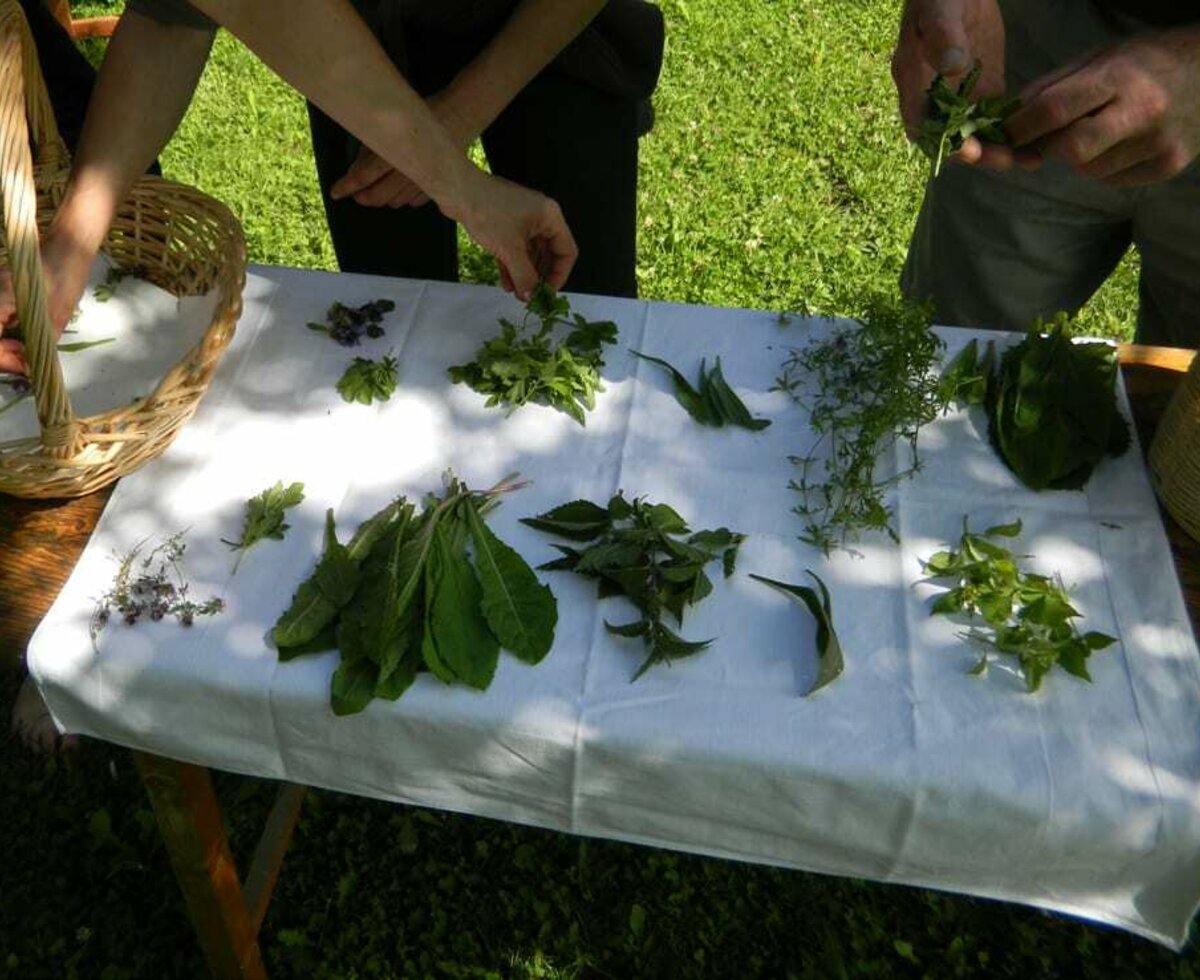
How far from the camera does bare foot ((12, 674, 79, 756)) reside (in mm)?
2422

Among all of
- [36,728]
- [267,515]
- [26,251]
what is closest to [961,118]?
[267,515]

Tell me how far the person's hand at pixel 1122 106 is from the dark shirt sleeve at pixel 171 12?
119cm

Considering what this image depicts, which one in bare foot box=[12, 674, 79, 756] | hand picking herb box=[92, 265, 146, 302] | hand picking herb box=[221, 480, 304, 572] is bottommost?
bare foot box=[12, 674, 79, 756]

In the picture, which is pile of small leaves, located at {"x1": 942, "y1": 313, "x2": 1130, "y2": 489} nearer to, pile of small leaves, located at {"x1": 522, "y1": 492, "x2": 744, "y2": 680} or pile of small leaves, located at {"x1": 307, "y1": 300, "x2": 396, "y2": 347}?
pile of small leaves, located at {"x1": 522, "y1": 492, "x2": 744, "y2": 680}

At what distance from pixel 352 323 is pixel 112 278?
0.40 m

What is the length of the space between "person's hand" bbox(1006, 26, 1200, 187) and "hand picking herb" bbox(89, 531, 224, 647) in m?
1.26

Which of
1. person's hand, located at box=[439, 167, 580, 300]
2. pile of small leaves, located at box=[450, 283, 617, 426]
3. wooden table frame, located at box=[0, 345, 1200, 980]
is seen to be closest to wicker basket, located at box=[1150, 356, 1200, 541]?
wooden table frame, located at box=[0, 345, 1200, 980]

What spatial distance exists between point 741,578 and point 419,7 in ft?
4.26

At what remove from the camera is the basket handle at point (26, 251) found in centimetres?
124

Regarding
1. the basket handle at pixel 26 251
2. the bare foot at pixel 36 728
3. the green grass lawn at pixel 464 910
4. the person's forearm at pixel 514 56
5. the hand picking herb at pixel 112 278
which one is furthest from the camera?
the bare foot at pixel 36 728

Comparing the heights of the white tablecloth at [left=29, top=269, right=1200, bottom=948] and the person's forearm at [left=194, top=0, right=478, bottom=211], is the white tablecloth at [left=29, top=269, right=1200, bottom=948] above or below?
below

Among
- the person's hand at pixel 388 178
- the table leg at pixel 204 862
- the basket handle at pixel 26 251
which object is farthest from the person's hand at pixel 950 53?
the table leg at pixel 204 862

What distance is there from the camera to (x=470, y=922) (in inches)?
86.4

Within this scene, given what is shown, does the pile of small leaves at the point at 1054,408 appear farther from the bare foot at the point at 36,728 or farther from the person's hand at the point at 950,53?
the bare foot at the point at 36,728
